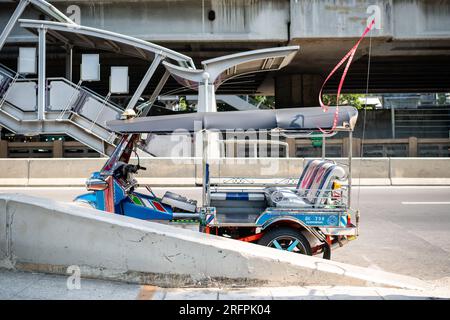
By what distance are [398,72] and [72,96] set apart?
20557 millimetres

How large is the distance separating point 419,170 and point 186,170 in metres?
7.51

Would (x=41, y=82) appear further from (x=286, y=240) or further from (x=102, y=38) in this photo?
(x=286, y=240)

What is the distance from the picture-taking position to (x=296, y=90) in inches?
1072

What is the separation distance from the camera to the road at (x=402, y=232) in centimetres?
671

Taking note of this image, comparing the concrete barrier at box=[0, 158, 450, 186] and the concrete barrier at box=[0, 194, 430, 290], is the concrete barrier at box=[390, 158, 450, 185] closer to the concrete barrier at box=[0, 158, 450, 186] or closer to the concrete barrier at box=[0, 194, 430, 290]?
the concrete barrier at box=[0, 158, 450, 186]

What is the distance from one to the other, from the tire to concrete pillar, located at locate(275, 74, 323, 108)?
21.4 meters

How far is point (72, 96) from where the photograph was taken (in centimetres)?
1773

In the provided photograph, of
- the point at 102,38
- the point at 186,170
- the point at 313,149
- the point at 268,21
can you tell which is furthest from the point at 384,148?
the point at 102,38

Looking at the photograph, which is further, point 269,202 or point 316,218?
point 269,202

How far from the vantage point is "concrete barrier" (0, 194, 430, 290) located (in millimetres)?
4703

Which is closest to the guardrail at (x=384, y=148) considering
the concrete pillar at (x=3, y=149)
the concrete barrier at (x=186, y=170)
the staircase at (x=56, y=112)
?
the concrete barrier at (x=186, y=170)

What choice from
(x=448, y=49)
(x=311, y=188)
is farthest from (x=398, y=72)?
(x=311, y=188)

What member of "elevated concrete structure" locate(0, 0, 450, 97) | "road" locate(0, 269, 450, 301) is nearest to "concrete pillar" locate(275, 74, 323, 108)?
"elevated concrete structure" locate(0, 0, 450, 97)
